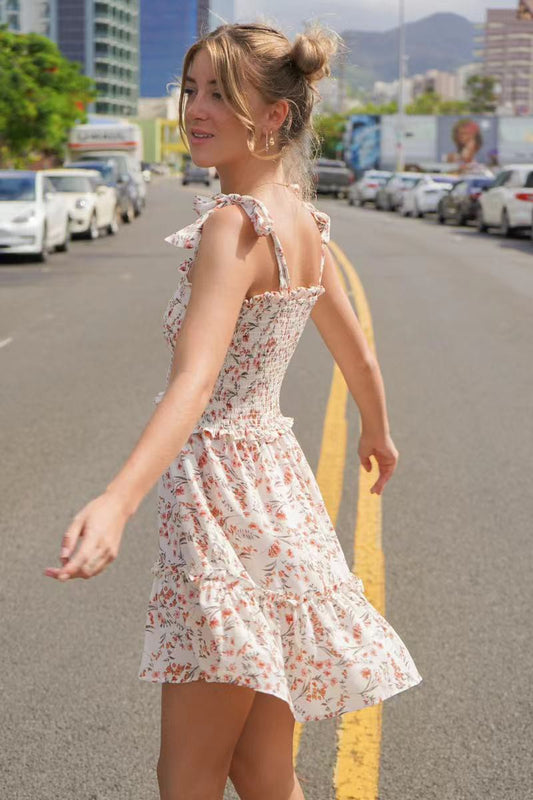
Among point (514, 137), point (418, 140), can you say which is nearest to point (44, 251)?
point (418, 140)

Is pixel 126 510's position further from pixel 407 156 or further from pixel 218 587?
pixel 407 156

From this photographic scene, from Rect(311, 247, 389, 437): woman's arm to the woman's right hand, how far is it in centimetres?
2

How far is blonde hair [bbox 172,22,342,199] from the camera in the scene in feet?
8.18

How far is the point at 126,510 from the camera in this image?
2111 millimetres

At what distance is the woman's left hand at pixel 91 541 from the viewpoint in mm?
2014

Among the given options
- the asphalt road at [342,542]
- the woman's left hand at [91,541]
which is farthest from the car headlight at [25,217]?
the woman's left hand at [91,541]

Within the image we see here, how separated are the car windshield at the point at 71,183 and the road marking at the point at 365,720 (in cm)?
2191

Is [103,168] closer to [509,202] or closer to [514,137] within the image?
[509,202]

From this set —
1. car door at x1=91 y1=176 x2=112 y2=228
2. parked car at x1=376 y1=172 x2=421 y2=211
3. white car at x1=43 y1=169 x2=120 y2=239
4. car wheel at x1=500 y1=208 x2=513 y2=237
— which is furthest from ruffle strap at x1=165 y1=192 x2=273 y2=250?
parked car at x1=376 y1=172 x2=421 y2=211

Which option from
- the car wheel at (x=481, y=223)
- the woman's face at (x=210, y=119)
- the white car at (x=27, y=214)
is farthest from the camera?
the car wheel at (x=481, y=223)

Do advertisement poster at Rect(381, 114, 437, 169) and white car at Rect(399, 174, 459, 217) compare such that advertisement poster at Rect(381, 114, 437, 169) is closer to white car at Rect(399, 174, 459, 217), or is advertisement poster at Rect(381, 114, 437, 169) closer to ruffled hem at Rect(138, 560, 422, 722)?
white car at Rect(399, 174, 459, 217)

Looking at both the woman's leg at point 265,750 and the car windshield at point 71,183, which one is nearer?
the woman's leg at point 265,750

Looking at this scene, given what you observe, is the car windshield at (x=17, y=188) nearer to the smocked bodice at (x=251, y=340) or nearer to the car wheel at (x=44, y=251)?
the car wheel at (x=44, y=251)

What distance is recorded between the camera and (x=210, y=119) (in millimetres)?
2539
